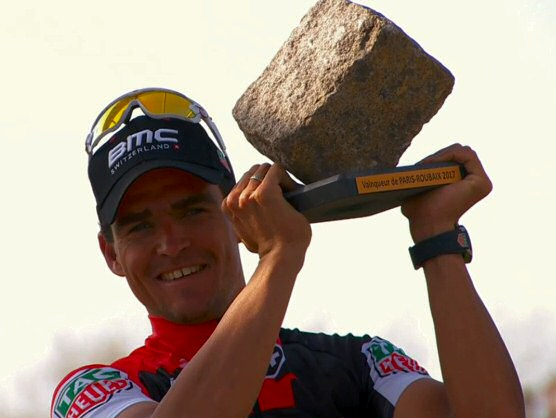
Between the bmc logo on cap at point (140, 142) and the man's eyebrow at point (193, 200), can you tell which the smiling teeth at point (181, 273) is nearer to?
the man's eyebrow at point (193, 200)

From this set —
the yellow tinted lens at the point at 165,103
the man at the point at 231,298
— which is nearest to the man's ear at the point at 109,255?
the man at the point at 231,298

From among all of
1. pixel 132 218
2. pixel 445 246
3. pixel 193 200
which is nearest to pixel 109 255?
pixel 132 218

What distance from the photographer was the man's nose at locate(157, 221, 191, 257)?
11.1 feet

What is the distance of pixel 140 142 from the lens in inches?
137

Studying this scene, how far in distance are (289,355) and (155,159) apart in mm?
727

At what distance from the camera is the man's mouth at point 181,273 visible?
3.41 m

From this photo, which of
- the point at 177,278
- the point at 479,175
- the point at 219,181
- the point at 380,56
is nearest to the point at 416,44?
the point at 380,56

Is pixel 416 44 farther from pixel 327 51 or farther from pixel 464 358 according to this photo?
pixel 464 358

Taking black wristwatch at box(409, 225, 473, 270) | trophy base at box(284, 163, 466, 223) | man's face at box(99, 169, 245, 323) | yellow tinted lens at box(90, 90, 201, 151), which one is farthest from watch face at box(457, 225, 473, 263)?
yellow tinted lens at box(90, 90, 201, 151)

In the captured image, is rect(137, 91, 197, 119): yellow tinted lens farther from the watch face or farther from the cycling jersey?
the watch face

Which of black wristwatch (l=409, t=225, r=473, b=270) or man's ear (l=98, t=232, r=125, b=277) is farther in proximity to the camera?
man's ear (l=98, t=232, r=125, b=277)

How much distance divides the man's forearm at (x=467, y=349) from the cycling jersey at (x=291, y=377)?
0.29 metres

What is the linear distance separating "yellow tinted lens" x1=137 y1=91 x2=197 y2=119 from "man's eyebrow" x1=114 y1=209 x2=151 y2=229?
14.4 inches

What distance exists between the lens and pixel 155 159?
3398mm
